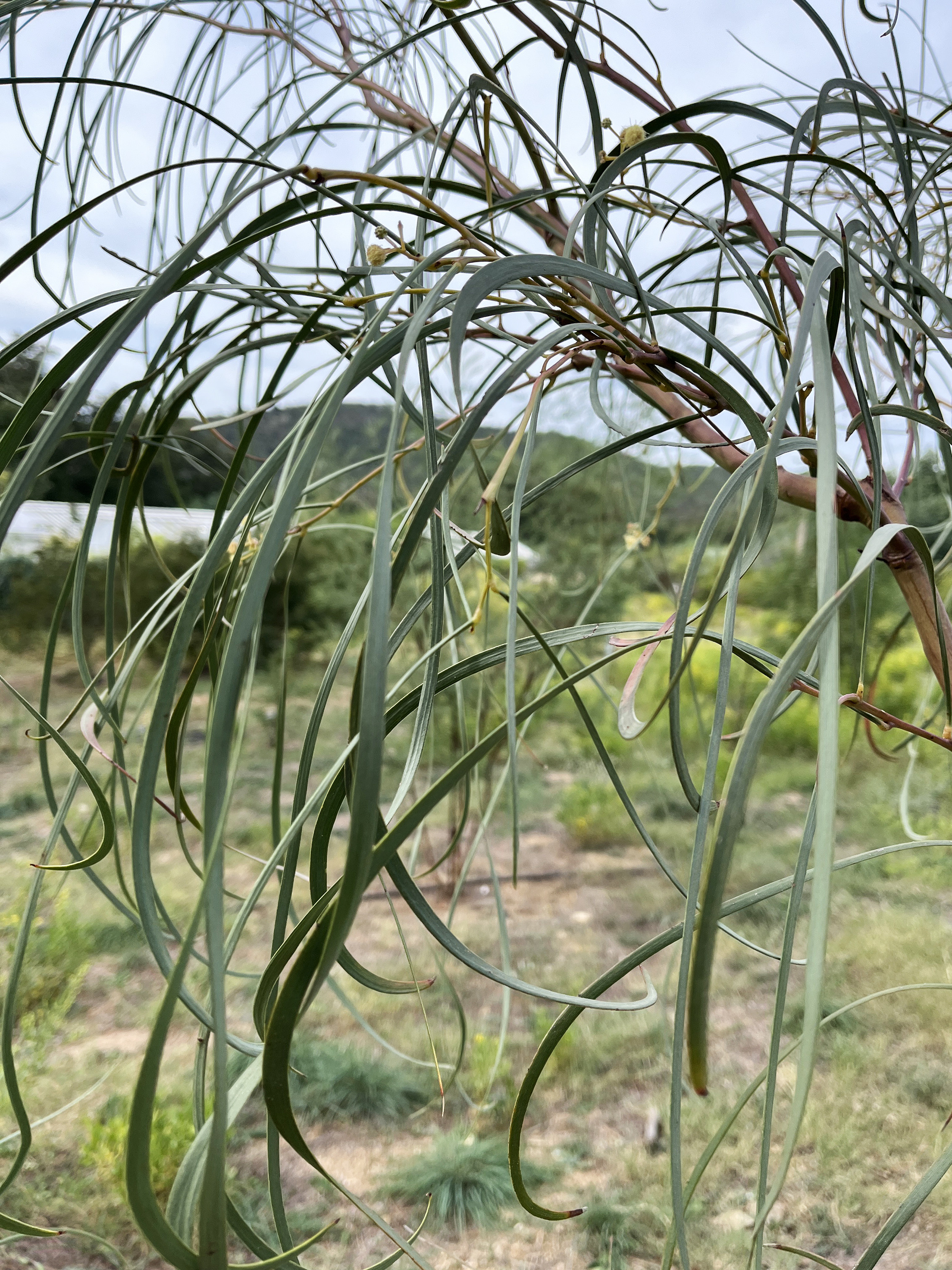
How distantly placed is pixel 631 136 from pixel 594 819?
1315mm

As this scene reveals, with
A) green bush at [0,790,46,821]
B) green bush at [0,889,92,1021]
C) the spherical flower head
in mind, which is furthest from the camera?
green bush at [0,790,46,821]

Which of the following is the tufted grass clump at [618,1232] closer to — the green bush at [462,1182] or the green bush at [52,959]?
the green bush at [462,1182]

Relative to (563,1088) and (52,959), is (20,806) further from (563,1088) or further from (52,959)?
(563,1088)

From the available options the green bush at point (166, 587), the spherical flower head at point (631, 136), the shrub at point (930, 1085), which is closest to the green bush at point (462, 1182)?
the shrub at point (930, 1085)

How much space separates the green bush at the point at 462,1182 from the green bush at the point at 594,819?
0.74m

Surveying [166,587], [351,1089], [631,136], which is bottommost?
[351,1089]

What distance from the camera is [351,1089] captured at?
779mm

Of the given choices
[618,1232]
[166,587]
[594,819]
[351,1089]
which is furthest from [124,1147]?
[166,587]

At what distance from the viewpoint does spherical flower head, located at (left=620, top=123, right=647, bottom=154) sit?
194 mm

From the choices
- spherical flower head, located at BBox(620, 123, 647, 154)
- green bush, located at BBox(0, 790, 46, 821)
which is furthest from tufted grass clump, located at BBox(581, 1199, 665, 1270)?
green bush, located at BBox(0, 790, 46, 821)

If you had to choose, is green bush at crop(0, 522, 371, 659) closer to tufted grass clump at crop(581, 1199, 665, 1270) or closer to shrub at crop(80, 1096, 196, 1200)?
shrub at crop(80, 1096, 196, 1200)

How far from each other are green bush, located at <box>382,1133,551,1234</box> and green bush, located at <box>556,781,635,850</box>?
74 centimetres

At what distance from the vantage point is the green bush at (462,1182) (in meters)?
0.64

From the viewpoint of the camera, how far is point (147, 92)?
166 millimetres
